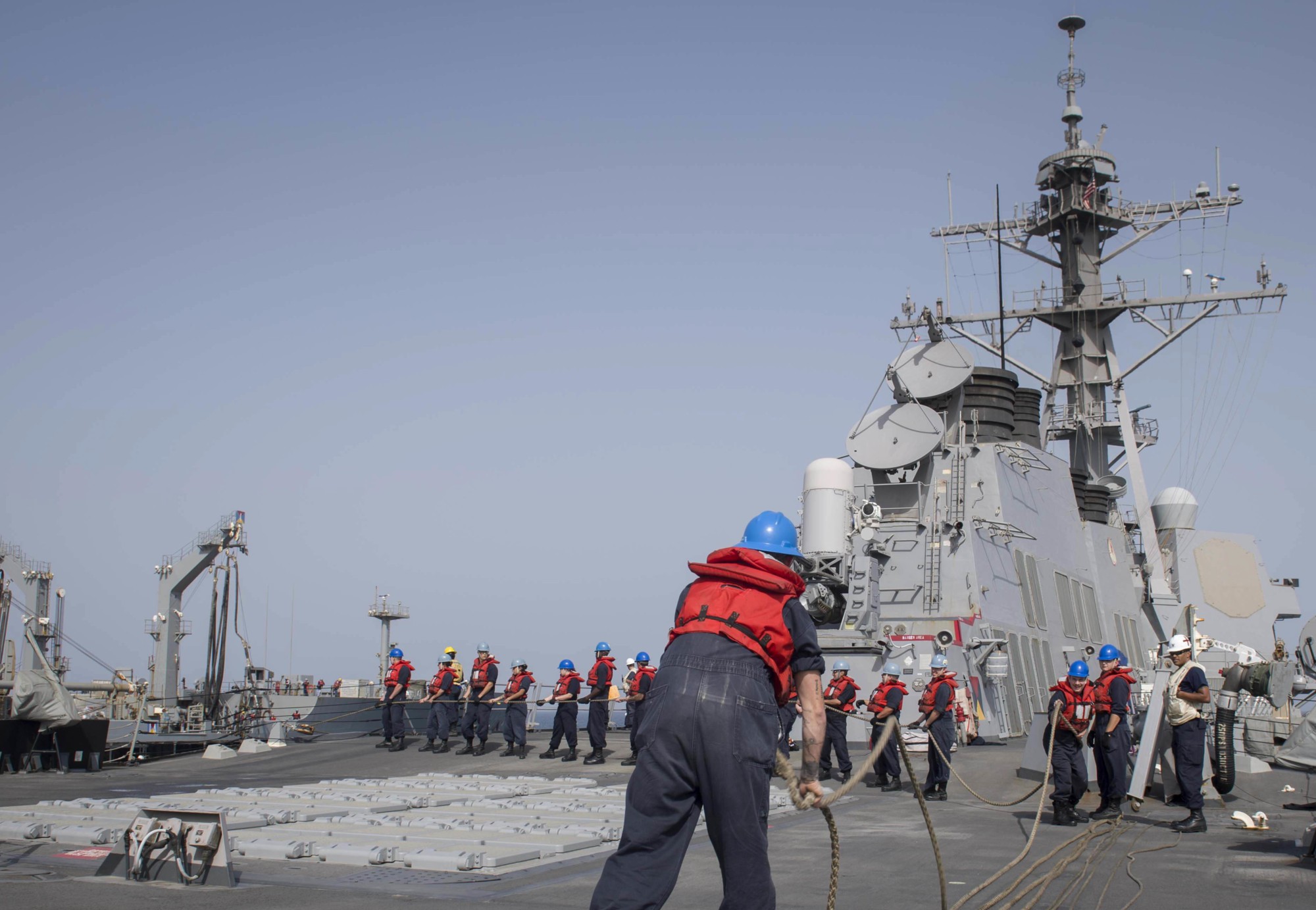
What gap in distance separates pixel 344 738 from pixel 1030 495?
1361 centimetres

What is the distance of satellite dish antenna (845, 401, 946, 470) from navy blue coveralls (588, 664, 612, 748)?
7305mm

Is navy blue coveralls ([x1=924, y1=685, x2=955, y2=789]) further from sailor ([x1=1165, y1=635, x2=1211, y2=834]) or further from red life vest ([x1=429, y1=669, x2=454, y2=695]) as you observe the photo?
red life vest ([x1=429, y1=669, x2=454, y2=695])

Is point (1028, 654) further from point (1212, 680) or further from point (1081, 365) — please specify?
point (1081, 365)

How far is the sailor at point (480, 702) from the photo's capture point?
16.7 m


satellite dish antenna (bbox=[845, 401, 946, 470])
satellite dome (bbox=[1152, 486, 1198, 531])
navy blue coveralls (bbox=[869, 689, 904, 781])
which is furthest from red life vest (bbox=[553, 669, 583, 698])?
satellite dome (bbox=[1152, 486, 1198, 531])

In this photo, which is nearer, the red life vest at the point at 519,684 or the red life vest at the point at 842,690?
the red life vest at the point at 842,690

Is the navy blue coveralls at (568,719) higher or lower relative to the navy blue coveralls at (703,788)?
lower

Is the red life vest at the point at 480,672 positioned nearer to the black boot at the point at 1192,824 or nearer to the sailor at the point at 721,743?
the black boot at the point at 1192,824

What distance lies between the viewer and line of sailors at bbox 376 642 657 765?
16.0m

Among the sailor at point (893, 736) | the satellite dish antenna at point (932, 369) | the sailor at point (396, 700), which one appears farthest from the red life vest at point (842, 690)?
the satellite dish antenna at point (932, 369)

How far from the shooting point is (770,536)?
14.3 ft

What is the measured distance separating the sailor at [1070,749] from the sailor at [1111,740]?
0.10 metres

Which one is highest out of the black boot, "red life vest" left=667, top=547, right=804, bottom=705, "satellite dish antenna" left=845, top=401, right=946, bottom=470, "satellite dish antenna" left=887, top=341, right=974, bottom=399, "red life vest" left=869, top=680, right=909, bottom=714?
"satellite dish antenna" left=887, top=341, right=974, bottom=399

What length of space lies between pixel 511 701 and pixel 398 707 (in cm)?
204
